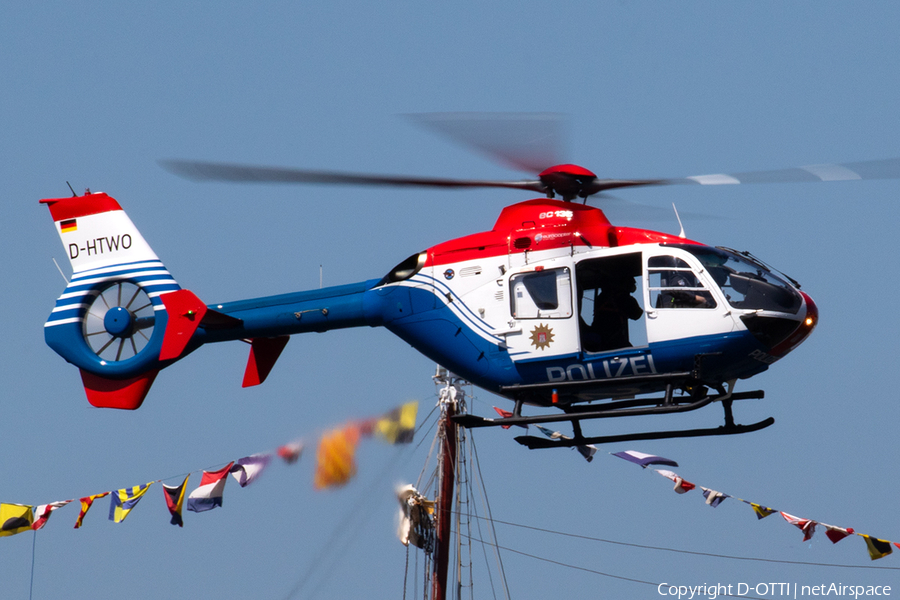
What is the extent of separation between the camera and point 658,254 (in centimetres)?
1489

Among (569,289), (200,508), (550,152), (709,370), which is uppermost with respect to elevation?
(550,152)

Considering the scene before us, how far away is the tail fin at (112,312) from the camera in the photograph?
725 inches

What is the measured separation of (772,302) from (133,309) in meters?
8.85

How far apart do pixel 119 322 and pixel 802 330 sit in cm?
923

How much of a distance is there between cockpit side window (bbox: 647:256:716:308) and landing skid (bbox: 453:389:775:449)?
3.38 feet

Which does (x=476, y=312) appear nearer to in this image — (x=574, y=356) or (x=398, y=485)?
(x=574, y=356)

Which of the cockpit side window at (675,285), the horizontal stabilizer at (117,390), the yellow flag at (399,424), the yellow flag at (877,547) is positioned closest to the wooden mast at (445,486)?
the yellow flag at (399,424)

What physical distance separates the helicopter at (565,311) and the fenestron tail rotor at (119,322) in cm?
59

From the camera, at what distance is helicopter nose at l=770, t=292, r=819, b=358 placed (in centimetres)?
1474

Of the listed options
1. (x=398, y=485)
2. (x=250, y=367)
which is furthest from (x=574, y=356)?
(x=398, y=485)

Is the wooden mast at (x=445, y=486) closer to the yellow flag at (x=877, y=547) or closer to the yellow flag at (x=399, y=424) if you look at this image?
the yellow flag at (x=399, y=424)

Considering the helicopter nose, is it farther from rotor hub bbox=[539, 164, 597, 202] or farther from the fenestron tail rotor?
the fenestron tail rotor

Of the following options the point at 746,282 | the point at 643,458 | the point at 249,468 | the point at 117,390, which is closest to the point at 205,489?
the point at 249,468

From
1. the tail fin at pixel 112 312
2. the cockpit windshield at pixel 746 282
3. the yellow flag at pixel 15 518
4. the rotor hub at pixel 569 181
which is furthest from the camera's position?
the yellow flag at pixel 15 518
